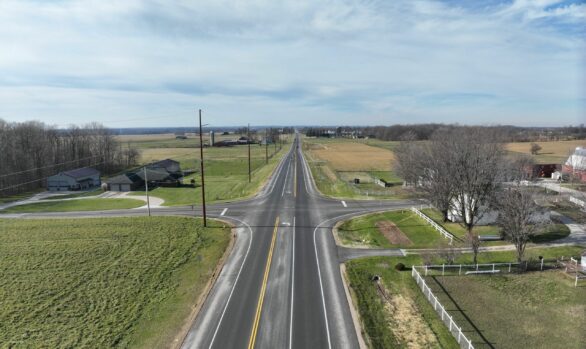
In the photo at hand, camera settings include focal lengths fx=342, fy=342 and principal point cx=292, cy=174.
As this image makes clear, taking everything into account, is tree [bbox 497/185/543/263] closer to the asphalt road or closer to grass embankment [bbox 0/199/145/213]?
the asphalt road

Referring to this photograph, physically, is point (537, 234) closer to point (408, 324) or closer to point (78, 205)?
point (408, 324)

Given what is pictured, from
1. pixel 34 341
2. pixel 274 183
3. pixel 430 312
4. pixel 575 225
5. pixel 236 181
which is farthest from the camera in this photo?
pixel 236 181

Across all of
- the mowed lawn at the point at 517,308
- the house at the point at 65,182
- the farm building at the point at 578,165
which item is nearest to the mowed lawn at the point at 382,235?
the mowed lawn at the point at 517,308

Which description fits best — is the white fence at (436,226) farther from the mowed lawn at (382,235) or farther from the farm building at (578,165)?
the farm building at (578,165)

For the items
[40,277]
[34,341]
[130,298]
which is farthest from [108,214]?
[34,341]

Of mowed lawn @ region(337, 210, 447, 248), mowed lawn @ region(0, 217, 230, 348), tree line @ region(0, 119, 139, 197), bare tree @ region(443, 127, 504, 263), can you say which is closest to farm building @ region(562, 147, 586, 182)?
bare tree @ region(443, 127, 504, 263)

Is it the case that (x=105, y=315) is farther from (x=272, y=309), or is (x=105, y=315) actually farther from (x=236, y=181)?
(x=236, y=181)
